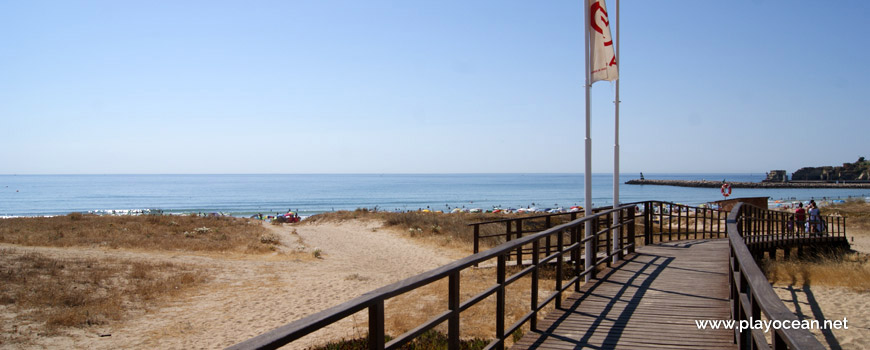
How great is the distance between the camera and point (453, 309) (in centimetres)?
378

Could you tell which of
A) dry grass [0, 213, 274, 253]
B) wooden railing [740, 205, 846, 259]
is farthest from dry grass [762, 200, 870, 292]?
dry grass [0, 213, 274, 253]

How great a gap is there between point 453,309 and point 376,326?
109 cm

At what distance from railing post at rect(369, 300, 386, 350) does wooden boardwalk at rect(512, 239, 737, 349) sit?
7.98 feet

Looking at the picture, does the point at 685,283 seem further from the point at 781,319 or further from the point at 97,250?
the point at 97,250

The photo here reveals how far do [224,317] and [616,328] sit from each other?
28.6 ft

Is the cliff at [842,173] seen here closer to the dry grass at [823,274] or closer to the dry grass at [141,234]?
the dry grass at [823,274]

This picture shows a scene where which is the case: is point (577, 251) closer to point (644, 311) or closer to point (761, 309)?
point (644, 311)

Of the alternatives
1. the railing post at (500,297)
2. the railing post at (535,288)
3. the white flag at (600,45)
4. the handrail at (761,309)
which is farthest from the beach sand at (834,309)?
the railing post at (500,297)

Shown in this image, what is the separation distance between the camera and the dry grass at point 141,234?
67.1ft

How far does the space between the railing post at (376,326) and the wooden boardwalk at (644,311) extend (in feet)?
7.98

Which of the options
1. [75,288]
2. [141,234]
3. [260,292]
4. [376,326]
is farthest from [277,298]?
[141,234]

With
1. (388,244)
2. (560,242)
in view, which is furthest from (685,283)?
(388,244)

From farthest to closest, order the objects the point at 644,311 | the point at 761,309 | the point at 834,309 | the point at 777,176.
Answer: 1. the point at 777,176
2. the point at 834,309
3. the point at 644,311
4. the point at 761,309

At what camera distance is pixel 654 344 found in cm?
496
